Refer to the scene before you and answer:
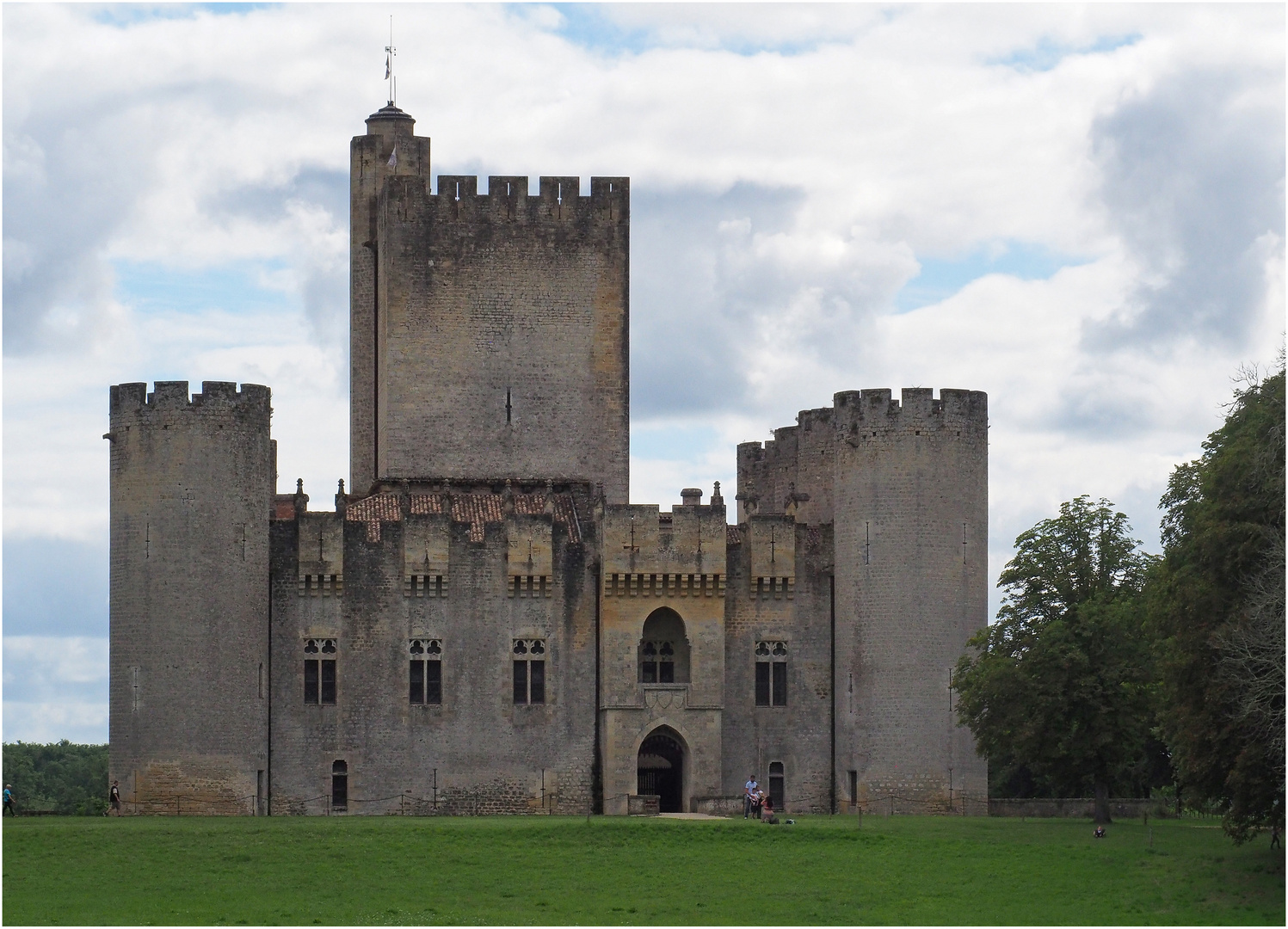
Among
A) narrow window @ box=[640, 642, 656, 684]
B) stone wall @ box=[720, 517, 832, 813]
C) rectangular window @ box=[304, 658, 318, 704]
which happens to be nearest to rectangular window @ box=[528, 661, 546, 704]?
narrow window @ box=[640, 642, 656, 684]

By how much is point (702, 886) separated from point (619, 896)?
2067 mm

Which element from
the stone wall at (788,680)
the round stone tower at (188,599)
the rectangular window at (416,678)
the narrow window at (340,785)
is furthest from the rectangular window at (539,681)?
the round stone tower at (188,599)

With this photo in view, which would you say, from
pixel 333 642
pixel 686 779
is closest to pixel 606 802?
pixel 686 779

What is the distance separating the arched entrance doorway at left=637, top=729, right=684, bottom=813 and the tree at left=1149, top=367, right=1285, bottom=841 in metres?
16.3

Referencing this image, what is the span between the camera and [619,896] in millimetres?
49750

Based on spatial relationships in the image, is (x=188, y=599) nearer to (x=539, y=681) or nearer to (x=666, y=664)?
(x=539, y=681)

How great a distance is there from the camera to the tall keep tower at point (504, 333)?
7019cm

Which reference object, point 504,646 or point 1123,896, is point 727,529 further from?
point 1123,896

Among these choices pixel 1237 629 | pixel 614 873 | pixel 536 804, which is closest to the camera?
pixel 1237 629

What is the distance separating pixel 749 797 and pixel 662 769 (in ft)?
15.7

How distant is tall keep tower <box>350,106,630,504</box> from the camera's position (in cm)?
7019

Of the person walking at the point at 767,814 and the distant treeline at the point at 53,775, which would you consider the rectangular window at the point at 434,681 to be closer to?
the person walking at the point at 767,814

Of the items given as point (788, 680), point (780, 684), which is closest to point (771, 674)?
point (780, 684)

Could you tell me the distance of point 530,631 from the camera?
66.3 m
